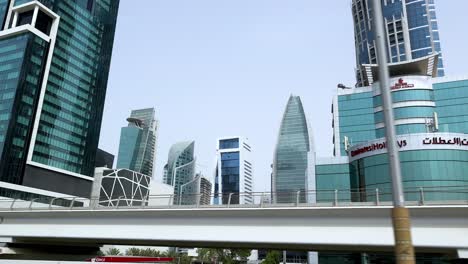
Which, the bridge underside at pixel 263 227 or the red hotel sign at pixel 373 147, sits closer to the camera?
the bridge underside at pixel 263 227

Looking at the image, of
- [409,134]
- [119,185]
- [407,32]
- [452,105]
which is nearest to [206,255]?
[119,185]

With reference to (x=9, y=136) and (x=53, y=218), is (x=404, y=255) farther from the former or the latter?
(x=9, y=136)

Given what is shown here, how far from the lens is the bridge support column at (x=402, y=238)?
26.1 feet

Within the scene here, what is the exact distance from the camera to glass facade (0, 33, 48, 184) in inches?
3883

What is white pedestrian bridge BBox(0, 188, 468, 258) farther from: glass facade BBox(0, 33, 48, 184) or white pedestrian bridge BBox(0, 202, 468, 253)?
glass facade BBox(0, 33, 48, 184)

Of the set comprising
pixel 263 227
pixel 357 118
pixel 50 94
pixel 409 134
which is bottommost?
pixel 263 227

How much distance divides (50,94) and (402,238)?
118867mm

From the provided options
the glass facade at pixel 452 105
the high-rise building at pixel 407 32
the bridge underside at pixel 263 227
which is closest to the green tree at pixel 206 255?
the glass facade at pixel 452 105

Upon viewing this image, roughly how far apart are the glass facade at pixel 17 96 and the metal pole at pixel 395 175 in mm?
105524

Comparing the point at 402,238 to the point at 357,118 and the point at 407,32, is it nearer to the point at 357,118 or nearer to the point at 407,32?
the point at 357,118

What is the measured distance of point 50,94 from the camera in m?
113

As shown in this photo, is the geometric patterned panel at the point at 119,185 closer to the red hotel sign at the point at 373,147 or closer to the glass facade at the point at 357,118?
the glass facade at the point at 357,118

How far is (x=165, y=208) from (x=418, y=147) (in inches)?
1617

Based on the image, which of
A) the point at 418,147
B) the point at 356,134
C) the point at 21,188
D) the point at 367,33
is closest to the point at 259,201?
the point at 418,147
